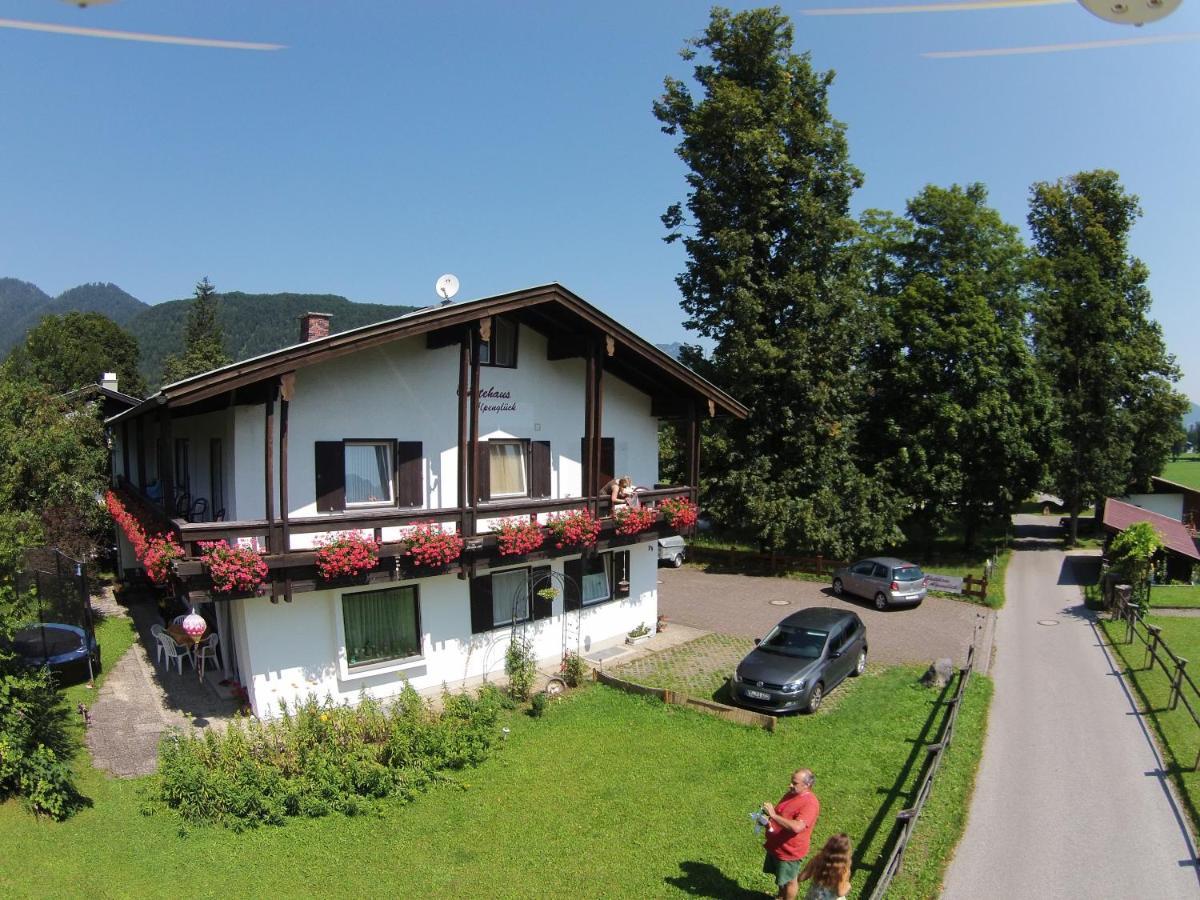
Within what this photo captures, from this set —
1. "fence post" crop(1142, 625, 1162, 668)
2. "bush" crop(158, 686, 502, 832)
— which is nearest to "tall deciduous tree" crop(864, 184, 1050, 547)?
"fence post" crop(1142, 625, 1162, 668)

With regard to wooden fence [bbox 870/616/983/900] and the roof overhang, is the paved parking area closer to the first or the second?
wooden fence [bbox 870/616/983/900]

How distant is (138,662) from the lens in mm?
17891

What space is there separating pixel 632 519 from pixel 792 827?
10.2 metres

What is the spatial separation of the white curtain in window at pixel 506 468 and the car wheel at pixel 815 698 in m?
7.57

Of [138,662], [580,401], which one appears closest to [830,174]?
[580,401]

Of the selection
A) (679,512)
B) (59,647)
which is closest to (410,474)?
(679,512)

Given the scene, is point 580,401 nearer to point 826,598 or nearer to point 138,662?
point 138,662

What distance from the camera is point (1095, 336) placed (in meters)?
41.9

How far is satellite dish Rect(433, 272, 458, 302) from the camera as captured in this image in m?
16.8

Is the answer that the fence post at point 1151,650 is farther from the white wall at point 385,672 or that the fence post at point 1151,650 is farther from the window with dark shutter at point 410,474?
the window with dark shutter at point 410,474

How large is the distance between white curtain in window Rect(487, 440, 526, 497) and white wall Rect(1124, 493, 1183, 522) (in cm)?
4848

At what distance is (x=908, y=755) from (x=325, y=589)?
10705 millimetres

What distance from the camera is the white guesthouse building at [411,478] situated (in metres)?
13.8

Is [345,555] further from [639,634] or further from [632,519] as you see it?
[639,634]
